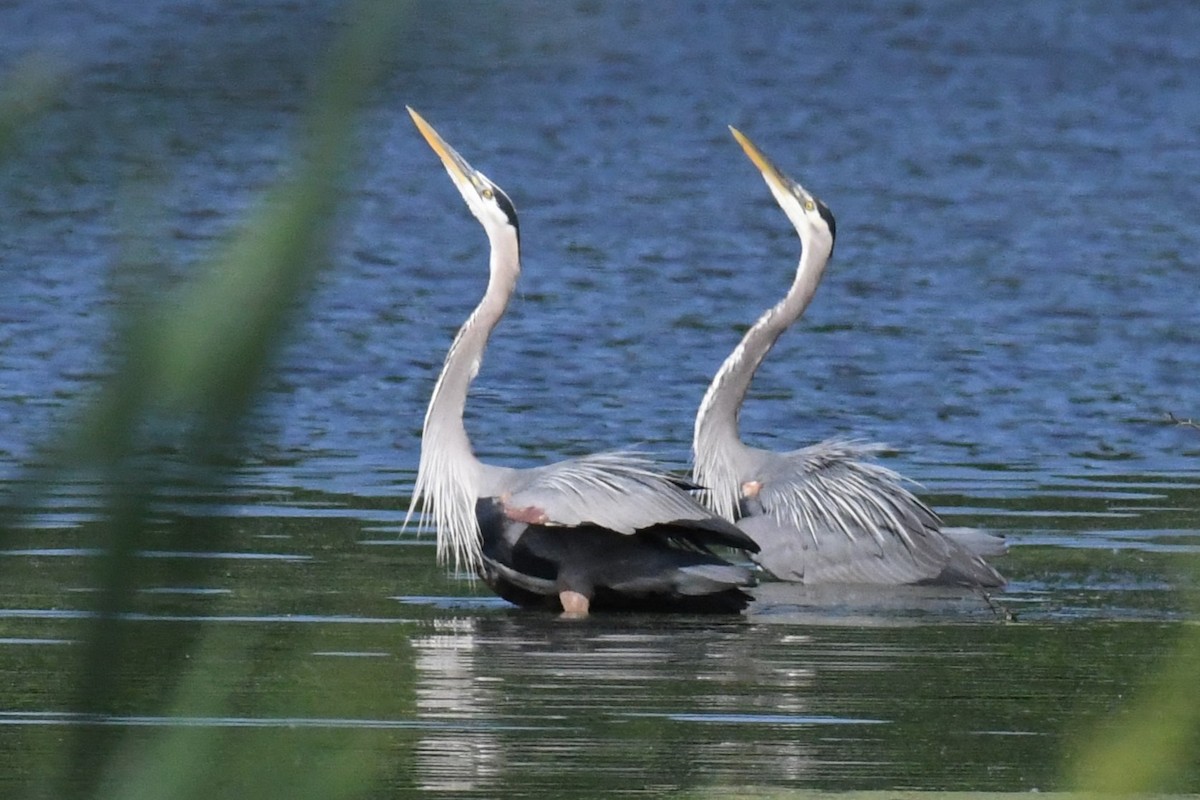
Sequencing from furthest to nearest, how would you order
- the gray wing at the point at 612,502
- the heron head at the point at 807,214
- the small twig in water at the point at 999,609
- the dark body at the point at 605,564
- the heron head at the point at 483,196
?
1. the heron head at the point at 807,214
2. the heron head at the point at 483,196
3. the dark body at the point at 605,564
4. the small twig in water at the point at 999,609
5. the gray wing at the point at 612,502

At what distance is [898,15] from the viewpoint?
32.6 meters

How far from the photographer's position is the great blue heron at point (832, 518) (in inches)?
307

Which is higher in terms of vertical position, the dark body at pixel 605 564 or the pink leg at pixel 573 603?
the dark body at pixel 605 564

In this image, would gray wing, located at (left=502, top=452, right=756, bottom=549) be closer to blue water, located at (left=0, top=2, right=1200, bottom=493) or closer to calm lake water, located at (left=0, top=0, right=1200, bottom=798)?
calm lake water, located at (left=0, top=0, right=1200, bottom=798)

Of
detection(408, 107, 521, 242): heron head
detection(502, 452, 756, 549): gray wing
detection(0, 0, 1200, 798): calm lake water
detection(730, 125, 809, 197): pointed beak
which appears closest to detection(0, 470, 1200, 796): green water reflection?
detection(0, 0, 1200, 798): calm lake water

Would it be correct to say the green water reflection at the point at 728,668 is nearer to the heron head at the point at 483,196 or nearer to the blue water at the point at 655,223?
the blue water at the point at 655,223

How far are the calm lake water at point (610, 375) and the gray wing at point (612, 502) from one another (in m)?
0.32

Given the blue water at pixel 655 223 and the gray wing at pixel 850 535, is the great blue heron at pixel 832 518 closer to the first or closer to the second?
the gray wing at pixel 850 535

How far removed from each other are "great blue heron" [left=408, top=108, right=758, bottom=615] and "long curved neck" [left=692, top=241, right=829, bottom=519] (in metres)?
0.60

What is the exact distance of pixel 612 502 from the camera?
23.4 feet

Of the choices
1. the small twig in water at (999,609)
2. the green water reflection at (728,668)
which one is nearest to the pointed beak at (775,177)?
the green water reflection at (728,668)

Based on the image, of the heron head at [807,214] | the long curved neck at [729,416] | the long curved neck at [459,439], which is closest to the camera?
the long curved neck at [459,439]

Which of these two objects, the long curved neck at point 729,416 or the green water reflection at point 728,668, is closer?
the green water reflection at point 728,668

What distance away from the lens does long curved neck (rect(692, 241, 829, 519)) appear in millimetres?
8359
